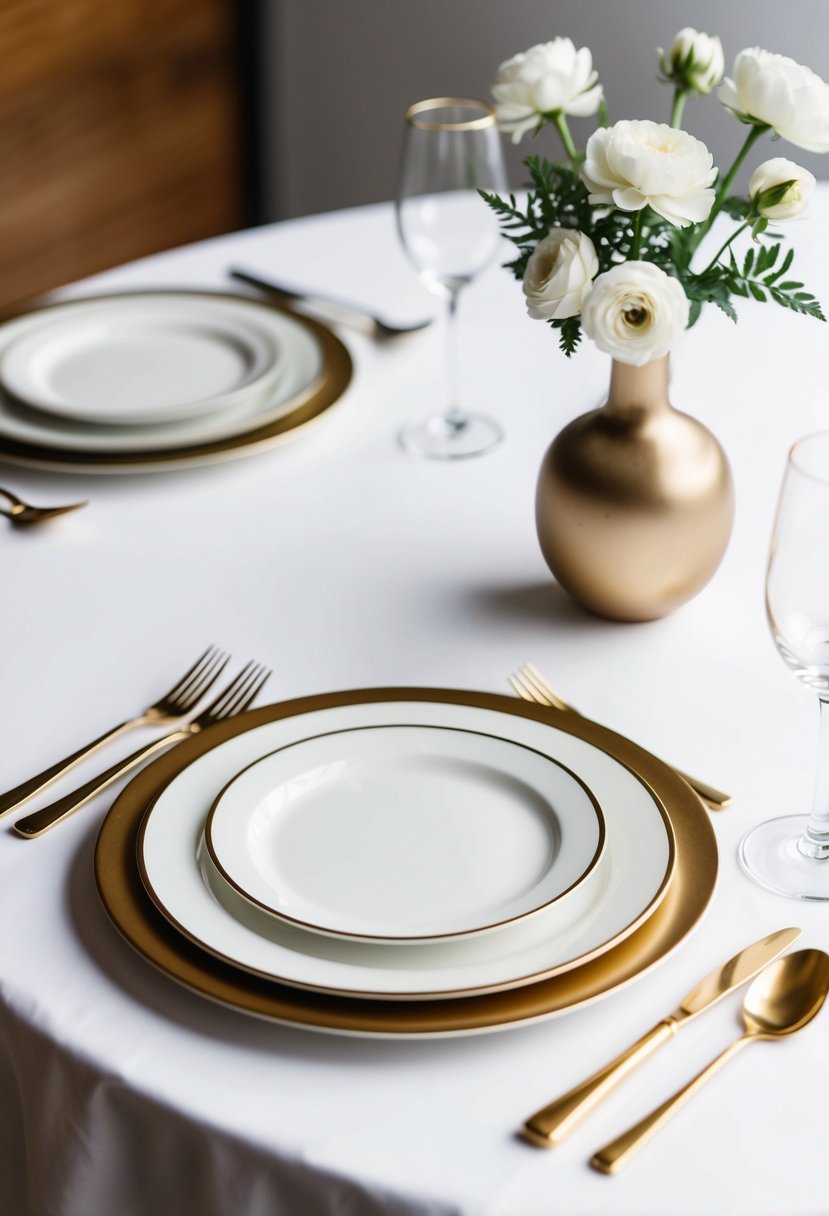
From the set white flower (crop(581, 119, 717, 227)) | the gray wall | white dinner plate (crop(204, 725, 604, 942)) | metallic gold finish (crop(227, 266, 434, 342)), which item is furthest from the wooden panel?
white dinner plate (crop(204, 725, 604, 942))

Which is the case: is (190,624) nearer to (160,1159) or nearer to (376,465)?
(376,465)

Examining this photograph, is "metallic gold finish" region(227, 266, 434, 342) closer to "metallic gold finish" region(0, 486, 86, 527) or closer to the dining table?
the dining table

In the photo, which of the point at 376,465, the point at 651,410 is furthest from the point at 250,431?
the point at 651,410

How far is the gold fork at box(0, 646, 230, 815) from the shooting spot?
82 cm

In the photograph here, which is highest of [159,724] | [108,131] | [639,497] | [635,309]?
[635,309]

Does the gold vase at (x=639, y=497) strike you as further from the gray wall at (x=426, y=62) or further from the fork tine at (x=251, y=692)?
the gray wall at (x=426, y=62)

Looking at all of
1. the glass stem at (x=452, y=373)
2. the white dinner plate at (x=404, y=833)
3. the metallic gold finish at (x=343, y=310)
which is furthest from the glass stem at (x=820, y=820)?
the metallic gold finish at (x=343, y=310)

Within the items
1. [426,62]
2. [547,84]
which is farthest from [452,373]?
[426,62]

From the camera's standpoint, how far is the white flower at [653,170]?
0.80 m

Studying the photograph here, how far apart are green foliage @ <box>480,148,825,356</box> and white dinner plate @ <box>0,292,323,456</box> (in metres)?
0.38

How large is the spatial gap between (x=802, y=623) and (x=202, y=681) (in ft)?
1.34

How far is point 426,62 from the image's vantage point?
303 cm

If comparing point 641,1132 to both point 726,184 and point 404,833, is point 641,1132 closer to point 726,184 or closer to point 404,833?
point 404,833

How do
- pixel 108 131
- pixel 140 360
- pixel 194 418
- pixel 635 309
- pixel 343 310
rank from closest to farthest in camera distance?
1. pixel 635 309
2. pixel 194 418
3. pixel 140 360
4. pixel 343 310
5. pixel 108 131
